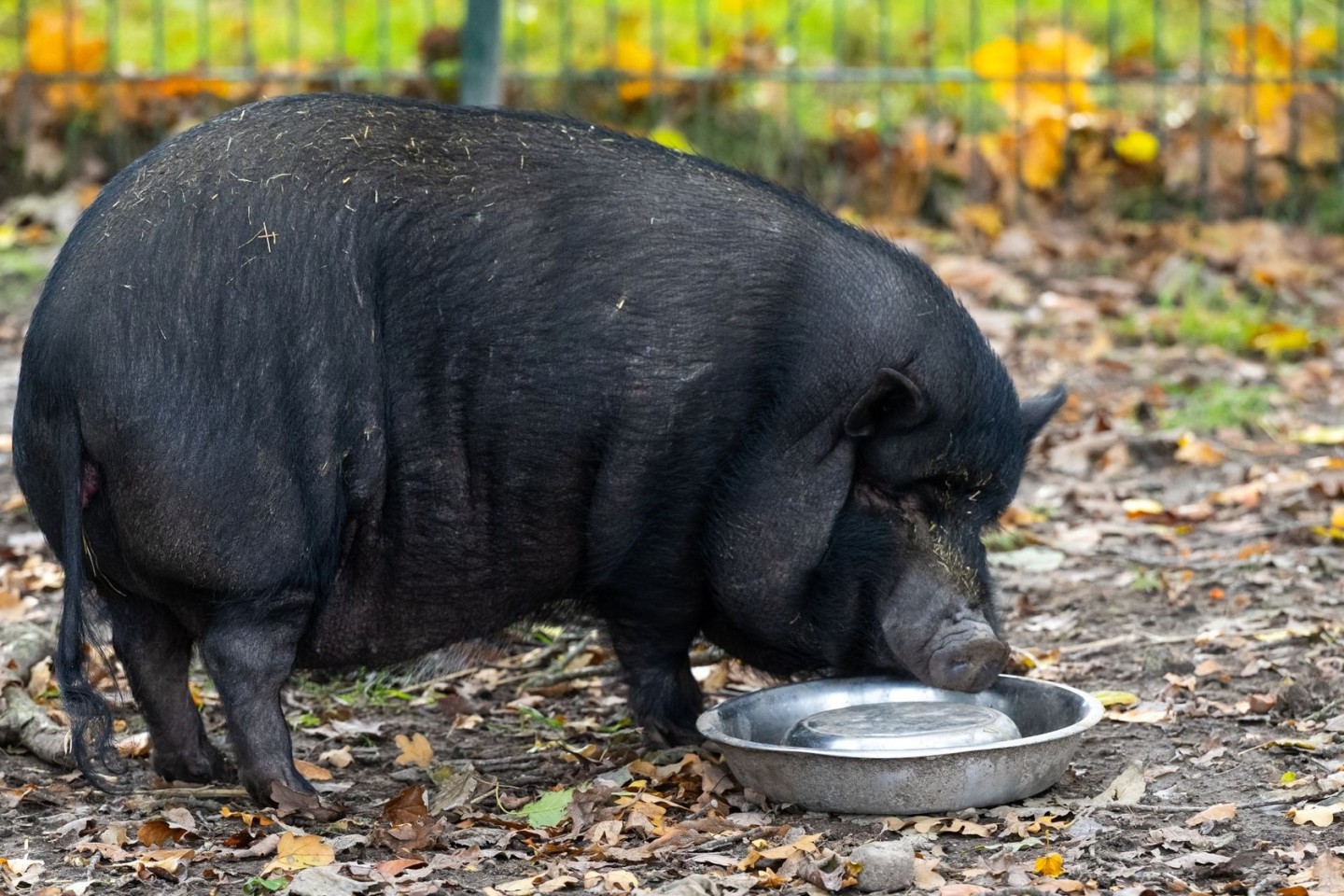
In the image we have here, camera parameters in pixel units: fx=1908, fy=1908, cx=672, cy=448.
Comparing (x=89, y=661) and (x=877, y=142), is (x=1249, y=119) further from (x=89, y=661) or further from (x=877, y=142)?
(x=89, y=661)

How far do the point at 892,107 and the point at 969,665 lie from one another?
8.23m

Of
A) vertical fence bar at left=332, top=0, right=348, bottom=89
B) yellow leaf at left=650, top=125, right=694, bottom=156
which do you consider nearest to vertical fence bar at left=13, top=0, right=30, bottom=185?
vertical fence bar at left=332, top=0, right=348, bottom=89

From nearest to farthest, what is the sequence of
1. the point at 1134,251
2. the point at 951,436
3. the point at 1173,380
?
the point at 951,436, the point at 1173,380, the point at 1134,251

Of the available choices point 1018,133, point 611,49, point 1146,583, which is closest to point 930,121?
point 1018,133

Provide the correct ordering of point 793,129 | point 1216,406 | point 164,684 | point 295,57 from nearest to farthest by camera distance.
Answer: point 164,684 → point 1216,406 → point 793,129 → point 295,57

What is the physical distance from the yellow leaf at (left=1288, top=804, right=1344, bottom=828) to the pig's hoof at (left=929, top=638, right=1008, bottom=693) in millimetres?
849

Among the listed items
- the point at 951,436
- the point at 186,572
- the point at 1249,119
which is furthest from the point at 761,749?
the point at 1249,119

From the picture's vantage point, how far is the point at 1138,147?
11.7 m

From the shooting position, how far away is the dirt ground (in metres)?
4.04

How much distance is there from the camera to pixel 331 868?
4.01 m

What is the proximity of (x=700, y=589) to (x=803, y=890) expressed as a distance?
116 cm

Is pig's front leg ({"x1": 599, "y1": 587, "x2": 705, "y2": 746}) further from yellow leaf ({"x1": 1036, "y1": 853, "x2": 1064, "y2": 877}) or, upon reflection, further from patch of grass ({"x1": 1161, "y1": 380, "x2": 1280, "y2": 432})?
patch of grass ({"x1": 1161, "y1": 380, "x2": 1280, "y2": 432})

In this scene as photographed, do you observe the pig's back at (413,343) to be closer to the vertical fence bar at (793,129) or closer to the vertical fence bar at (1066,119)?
the vertical fence bar at (793,129)

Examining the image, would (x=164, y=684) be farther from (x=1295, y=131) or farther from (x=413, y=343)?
(x=1295, y=131)
